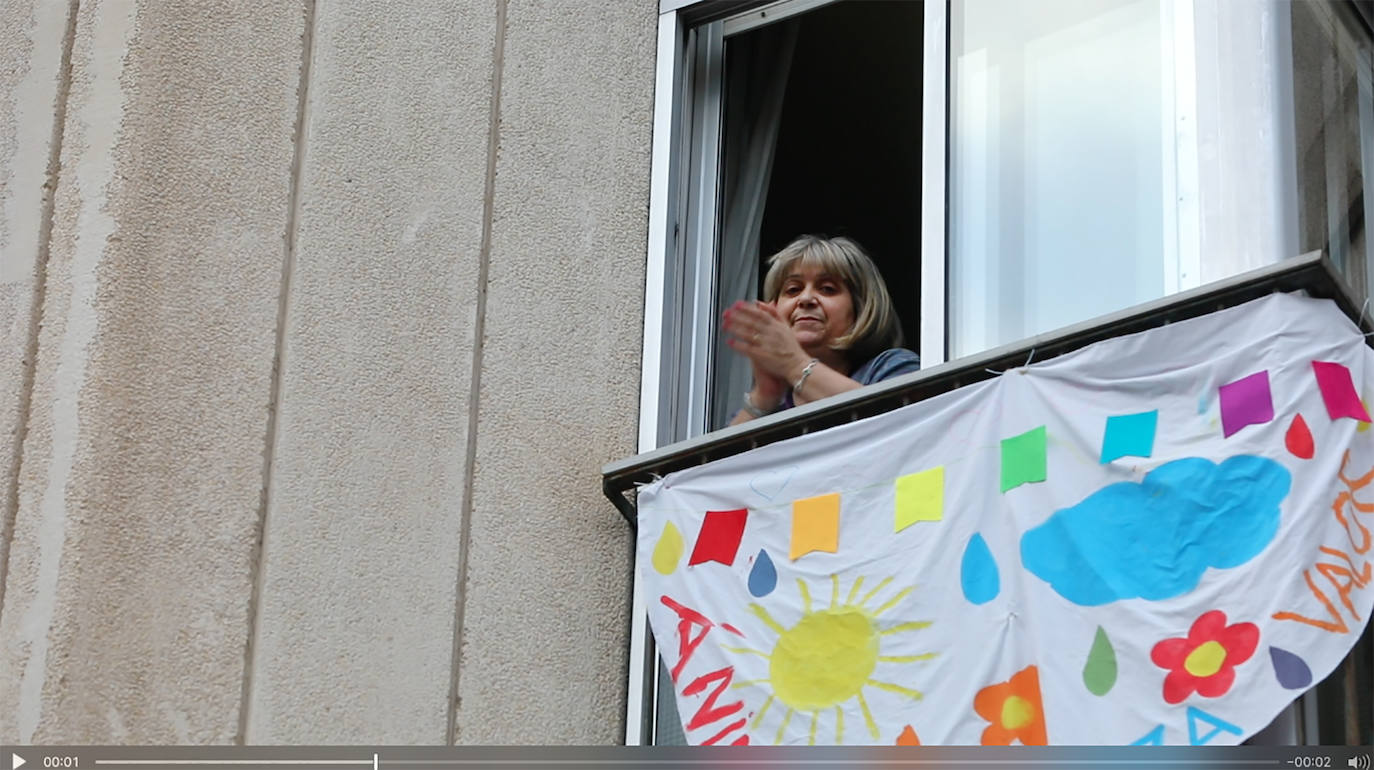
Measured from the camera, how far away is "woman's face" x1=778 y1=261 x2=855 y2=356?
4.34 metres

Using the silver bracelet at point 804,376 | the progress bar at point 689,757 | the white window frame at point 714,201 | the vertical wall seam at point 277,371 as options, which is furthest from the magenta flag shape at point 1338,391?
the vertical wall seam at point 277,371

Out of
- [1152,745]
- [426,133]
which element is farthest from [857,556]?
[426,133]

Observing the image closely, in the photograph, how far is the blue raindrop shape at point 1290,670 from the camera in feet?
9.69

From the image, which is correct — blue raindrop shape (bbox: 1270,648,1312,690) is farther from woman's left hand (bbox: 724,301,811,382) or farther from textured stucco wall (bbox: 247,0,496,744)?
textured stucco wall (bbox: 247,0,496,744)

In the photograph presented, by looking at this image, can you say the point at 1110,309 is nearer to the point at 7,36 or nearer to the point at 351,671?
the point at 351,671

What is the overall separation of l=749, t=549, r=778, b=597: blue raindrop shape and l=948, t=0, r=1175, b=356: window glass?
27.6 inches

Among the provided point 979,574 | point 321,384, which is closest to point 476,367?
point 321,384

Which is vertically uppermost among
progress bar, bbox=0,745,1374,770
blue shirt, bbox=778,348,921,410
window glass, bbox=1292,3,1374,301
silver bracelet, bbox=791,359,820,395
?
window glass, bbox=1292,3,1374,301

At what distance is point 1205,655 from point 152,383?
2.11 m

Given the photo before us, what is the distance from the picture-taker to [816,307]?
4.38 m

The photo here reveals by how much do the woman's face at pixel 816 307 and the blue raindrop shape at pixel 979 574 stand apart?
1.00m

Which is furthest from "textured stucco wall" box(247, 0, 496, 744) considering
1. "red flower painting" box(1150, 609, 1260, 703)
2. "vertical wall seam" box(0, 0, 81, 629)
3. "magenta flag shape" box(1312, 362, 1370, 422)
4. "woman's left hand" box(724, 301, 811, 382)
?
"magenta flag shape" box(1312, 362, 1370, 422)

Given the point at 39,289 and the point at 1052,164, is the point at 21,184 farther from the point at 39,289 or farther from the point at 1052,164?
the point at 1052,164

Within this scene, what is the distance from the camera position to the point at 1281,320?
10.7ft
